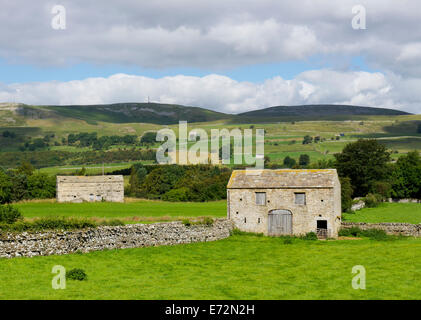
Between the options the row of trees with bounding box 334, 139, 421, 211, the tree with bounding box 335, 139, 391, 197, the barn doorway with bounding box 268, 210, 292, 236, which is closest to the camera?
the barn doorway with bounding box 268, 210, 292, 236

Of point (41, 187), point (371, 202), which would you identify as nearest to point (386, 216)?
point (371, 202)

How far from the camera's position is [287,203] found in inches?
1586

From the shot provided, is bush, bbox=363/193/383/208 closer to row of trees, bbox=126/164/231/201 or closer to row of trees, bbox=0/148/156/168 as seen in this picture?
row of trees, bbox=126/164/231/201

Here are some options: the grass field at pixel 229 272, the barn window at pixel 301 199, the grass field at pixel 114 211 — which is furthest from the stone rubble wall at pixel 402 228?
the grass field at pixel 114 211

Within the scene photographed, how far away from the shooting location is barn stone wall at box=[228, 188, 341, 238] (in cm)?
3944

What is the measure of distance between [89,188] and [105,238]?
44174 mm

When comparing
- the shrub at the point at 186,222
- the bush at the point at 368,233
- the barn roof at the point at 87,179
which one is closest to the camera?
the shrub at the point at 186,222

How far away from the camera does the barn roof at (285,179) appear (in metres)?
40.2

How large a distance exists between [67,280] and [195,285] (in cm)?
575

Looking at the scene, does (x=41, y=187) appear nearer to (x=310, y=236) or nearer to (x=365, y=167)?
(x=365, y=167)

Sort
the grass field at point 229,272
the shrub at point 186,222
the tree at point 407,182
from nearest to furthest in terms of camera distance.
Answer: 1. the grass field at point 229,272
2. the shrub at point 186,222
3. the tree at point 407,182

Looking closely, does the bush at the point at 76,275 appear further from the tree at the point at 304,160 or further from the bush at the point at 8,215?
the tree at the point at 304,160

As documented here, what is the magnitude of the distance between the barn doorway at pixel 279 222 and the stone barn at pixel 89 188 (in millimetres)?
39211

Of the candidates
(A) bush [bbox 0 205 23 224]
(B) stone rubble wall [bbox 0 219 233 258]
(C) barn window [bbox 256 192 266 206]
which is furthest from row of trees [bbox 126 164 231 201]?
(A) bush [bbox 0 205 23 224]
